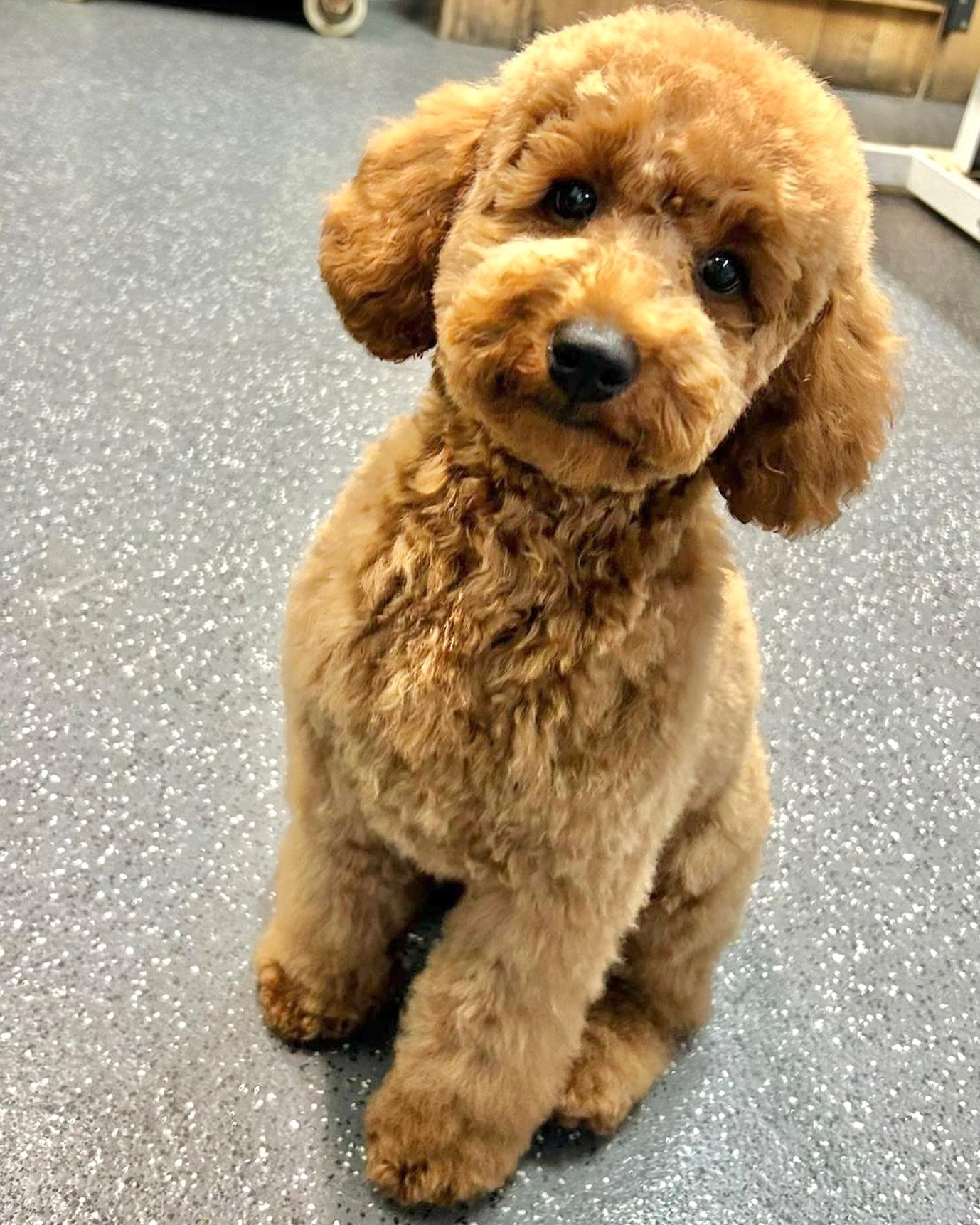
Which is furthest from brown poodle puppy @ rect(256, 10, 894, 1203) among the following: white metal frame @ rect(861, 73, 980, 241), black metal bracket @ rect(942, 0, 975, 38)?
black metal bracket @ rect(942, 0, 975, 38)

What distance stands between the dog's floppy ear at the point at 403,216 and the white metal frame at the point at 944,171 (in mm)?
2110

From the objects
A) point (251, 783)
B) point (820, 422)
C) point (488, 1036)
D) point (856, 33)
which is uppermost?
point (820, 422)

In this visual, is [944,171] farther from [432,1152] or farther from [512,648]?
[432,1152]

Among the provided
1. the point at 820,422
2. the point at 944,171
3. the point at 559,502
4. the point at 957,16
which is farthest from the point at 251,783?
the point at 957,16

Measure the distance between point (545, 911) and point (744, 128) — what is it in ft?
1.64

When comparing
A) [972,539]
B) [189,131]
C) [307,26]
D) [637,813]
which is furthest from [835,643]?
[307,26]

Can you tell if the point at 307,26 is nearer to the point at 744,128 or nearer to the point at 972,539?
the point at 972,539

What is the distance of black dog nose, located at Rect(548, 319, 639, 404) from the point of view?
61 centimetres

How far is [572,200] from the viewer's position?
0.70 meters

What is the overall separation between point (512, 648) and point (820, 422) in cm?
25

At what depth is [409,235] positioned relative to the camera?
0.77 metres

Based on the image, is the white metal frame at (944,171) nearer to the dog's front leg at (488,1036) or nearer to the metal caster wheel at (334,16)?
the metal caster wheel at (334,16)

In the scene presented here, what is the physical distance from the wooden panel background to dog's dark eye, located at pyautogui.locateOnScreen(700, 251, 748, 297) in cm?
257

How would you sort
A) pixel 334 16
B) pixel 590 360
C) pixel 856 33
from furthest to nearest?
pixel 856 33
pixel 334 16
pixel 590 360
